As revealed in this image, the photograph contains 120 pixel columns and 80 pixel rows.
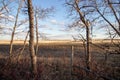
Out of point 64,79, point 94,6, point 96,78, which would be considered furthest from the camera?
point 94,6

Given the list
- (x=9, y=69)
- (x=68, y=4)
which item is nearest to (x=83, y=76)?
(x=9, y=69)

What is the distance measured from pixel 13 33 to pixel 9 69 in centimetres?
943

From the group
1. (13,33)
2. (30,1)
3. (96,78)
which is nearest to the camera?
(96,78)

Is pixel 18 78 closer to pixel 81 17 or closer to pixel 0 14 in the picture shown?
pixel 81 17

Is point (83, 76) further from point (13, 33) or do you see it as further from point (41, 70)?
point (13, 33)

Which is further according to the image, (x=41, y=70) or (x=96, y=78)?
(x=41, y=70)

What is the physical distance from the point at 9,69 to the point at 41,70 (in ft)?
7.21

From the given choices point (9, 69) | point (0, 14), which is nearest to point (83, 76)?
point (9, 69)

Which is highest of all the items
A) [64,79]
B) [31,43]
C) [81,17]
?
[81,17]

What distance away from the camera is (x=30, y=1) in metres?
15.2

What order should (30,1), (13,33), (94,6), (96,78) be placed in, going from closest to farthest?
(96,78), (30,1), (94,6), (13,33)

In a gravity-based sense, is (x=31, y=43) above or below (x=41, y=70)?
above

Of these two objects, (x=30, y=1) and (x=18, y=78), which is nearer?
(x=18, y=78)

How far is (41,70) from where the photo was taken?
583 inches
